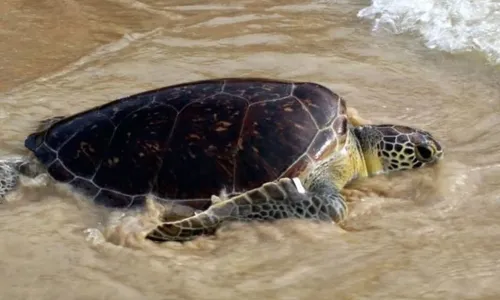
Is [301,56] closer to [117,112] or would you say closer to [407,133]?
[407,133]

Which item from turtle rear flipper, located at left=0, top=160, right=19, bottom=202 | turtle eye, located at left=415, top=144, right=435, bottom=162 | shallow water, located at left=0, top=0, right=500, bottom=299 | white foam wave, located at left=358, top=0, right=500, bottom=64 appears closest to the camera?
shallow water, located at left=0, top=0, right=500, bottom=299

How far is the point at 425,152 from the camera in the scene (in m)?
3.98

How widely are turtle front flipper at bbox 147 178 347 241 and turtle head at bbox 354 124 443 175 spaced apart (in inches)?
23.4

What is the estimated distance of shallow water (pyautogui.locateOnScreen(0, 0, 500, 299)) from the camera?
9.93 ft

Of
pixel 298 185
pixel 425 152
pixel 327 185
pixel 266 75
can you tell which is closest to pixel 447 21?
pixel 266 75

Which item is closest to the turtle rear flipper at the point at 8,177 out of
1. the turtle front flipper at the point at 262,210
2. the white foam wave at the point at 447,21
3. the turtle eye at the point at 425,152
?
the turtle front flipper at the point at 262,210

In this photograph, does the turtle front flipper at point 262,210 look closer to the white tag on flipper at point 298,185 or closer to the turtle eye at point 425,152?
the white tag on flipper at point 298,185

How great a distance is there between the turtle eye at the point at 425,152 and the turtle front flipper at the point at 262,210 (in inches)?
26.3

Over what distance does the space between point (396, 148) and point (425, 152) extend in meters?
0.15

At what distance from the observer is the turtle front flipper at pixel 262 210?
3.45m

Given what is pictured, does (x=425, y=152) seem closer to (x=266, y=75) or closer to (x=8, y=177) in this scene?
(x=266, y=75)

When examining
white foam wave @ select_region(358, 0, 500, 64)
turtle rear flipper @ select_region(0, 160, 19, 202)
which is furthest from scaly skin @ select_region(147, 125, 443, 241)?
white foam wave @ select_region(358, 0, 500, 64)

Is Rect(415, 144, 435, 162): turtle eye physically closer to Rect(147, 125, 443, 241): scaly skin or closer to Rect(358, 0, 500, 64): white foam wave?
A: Rect(147, 125, 443, 241): scaly skin

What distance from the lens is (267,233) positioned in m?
3.43
